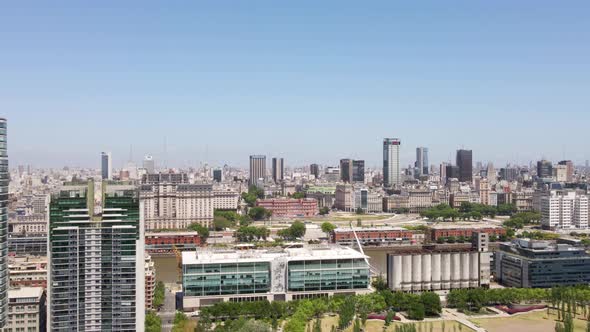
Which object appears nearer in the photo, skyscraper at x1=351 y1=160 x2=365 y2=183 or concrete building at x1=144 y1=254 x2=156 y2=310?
concrete building at x1=144 y1=254 x2=156 y2=310


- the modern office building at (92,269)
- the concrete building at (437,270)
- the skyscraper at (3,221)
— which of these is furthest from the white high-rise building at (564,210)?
the skyscraper at (3,221)

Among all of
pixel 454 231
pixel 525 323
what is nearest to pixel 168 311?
pixel 525 323

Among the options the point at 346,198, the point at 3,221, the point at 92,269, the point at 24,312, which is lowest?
the point at 24,312

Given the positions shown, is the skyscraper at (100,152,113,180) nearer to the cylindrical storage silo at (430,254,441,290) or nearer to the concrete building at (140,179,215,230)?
the concrete building at (140,179,215,230)

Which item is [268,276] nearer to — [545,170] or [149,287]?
[149,287]

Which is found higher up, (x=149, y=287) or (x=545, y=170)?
(x=545, y=170)

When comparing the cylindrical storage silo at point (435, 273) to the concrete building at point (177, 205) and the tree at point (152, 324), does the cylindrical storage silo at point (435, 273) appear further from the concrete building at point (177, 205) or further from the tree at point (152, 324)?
the concrete building at point (177, 205)

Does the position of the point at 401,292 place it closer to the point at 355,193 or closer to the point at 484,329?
the point at 484,329

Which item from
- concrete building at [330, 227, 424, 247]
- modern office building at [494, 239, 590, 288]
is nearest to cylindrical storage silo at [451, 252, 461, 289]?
modern office building at [494, 239, 590, 288]
